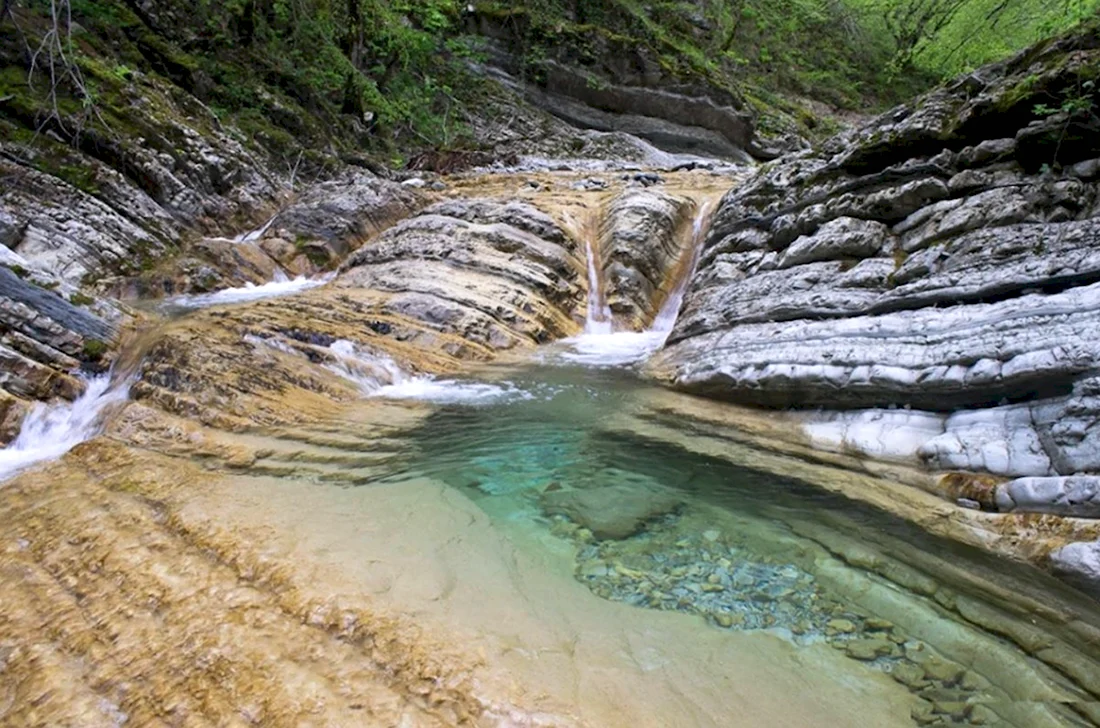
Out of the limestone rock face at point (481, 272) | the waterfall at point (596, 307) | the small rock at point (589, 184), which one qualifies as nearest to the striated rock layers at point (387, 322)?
the limestone rock face at point (481, 272)

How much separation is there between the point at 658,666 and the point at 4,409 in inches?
216

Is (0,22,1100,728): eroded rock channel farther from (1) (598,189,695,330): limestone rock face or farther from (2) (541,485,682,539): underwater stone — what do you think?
(1) (598,189,695,330): limestone rock face

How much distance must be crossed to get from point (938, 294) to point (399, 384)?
537cm

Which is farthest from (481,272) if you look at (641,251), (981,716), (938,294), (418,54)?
(418,54)

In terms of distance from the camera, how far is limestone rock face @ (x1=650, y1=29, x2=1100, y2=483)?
13.1 feet

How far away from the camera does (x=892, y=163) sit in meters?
7.29

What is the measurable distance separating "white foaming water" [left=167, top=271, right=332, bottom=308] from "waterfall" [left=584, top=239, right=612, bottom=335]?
4.71 meters

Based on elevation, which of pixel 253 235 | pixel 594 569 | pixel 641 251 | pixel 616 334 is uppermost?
pixel 641 251

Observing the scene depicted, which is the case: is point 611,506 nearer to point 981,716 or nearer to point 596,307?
point 981,716

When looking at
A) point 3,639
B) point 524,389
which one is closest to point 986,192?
point 524,389

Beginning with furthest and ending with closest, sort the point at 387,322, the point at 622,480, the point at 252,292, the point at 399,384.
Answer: the point at 252,292 < the point at 387,322 < the point at 399,384 < the point at 622,480

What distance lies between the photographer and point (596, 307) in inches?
400

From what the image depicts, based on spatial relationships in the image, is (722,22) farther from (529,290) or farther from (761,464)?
(761,464)

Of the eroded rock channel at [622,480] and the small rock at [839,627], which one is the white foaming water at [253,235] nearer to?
the eroded rock channel at [622,480]
